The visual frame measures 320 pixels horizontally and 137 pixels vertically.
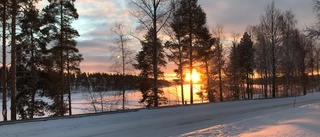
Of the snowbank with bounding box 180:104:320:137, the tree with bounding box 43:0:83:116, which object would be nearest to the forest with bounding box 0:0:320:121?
the tree with bounding box 43:0:83:116

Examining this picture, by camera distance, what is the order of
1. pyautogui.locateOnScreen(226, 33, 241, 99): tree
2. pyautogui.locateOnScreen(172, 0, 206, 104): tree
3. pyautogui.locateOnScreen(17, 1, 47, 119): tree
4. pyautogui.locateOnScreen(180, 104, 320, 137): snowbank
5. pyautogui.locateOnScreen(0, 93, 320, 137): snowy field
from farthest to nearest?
pyautogui.locateOnScreen(226, 33, 241, 99): tree < pyautogui.locateOnScreen(172, 0, 206, 104): tree < pyautogui.locateOnScreen(17, 1, 47, 119): tree < pyautogui.locateOnScreen(0, 93, 320, 137): snowy field < pyautogui.locateOnScreen(180, 104, 320, 137): snowbank

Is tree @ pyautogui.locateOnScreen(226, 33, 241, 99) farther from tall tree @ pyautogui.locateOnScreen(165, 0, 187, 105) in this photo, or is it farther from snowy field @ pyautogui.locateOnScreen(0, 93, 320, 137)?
snowy field @ pyautogui.locateOnScreen(0, 93, 320, 137)

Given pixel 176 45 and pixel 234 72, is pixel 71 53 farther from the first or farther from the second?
pixel 234 72

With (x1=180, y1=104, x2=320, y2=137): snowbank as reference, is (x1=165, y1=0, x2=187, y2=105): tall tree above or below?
above

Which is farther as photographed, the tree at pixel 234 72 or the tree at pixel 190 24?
the tree at pixel 234 72

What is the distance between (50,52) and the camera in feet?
87.7

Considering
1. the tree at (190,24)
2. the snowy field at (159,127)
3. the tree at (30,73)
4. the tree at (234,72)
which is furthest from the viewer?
the tree at (234,72)

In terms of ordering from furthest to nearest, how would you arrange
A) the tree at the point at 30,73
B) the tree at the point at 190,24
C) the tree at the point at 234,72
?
the tree at the point at 234,72 < the tree at the point at 190,24 < the tree at the point at 30,73

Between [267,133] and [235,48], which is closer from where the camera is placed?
[267,133]

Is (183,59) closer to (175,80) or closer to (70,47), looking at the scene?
(175,80)

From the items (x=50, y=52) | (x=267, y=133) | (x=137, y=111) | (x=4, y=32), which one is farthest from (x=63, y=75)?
(x=267, y=133)

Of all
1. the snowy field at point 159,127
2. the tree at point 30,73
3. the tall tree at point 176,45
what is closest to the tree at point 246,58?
the tall tree at point 176,45

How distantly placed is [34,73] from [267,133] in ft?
67.2

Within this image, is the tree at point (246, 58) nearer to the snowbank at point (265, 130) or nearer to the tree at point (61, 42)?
the tree at point (61, 42)
